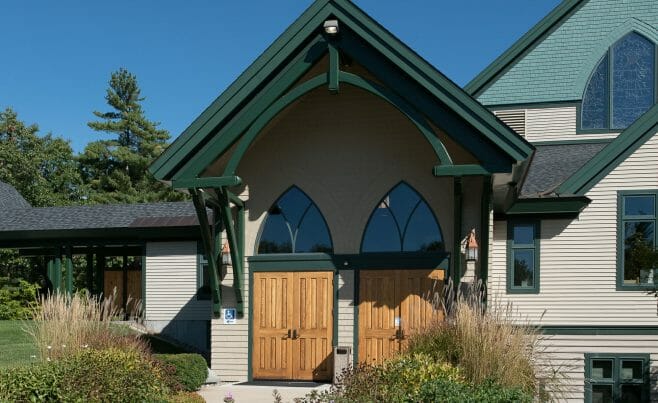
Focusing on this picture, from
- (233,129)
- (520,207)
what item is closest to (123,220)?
(233,129)

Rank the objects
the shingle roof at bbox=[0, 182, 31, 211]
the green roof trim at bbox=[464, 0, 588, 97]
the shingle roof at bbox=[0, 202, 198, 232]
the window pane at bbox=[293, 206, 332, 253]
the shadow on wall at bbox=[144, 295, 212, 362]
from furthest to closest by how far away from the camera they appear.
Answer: the shingle roof at bbox=[0, 182, 31, 211], the shingle roof at bbox=[0, 202, 198, 232], the shadow on wall at bbox=[144, 295, 212, 362], the green roof trim at bbox=[464, 0, 588, 97], the window pane at bbox=[293, 206, 332, 253]

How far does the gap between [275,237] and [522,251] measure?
177 inches

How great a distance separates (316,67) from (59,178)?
34559mm

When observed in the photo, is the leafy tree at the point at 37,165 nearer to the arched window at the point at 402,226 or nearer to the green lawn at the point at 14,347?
the green lawn at the point at 14,347

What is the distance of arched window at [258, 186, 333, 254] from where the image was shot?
1402cm

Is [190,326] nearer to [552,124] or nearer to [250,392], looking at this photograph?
[250,392]

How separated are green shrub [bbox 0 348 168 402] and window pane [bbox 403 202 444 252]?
17.1 feet

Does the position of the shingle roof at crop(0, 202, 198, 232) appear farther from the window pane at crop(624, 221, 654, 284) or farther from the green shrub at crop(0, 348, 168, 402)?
the window pane at crop(624, 221, 654, 284)

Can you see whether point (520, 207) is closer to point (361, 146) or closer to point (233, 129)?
point (361, 146)

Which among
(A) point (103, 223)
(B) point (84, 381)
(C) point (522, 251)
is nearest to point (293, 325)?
(C) point (522, 251)

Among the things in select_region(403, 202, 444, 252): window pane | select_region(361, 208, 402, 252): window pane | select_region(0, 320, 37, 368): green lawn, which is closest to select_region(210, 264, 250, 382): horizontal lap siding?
select_region(361, 208, 402, 252): window pane

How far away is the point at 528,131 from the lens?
18.2 metres

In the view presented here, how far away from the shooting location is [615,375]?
13547 mm

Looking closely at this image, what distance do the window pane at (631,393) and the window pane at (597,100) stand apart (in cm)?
652
